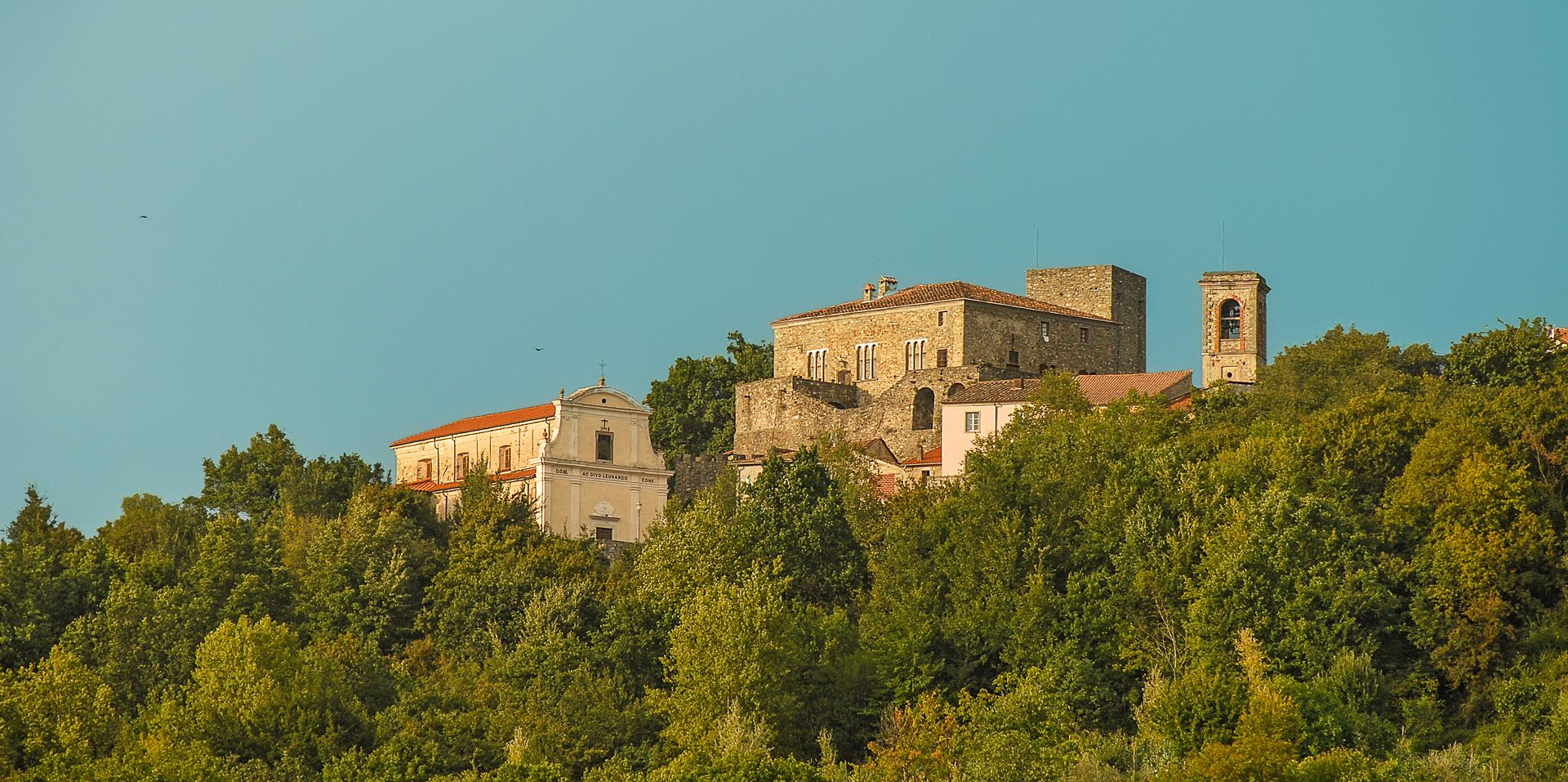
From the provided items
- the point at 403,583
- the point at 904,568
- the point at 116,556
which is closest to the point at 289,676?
the point at 403,583

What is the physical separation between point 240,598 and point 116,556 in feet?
15.9

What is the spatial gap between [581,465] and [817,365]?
1659 centimetres

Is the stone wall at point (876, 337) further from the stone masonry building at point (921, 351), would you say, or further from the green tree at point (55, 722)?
the green tree at point (55, 722)

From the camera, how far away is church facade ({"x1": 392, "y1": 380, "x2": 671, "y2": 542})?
6888 centimetres

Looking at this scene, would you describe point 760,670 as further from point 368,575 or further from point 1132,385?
point 1132,385

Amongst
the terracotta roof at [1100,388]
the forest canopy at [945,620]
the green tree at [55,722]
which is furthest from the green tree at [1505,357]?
the green tree at [55,722]

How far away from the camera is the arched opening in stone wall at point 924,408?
7544 centimetres

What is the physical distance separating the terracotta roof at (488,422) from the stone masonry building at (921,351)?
830 centimetres

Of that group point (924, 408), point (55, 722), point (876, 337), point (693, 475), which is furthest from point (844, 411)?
point (55, 722)

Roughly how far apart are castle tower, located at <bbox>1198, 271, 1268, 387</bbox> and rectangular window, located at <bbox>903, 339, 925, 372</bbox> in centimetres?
998

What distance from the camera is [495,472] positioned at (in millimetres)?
72062

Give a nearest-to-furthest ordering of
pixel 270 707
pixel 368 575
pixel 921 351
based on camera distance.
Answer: pixel 270 707
pixel 368 575
pixel 921 351

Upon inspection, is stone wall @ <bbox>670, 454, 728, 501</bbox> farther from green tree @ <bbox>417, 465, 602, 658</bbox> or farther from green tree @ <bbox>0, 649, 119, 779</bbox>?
green tree @ <bbox>0, 649, 119, 779</bbox>

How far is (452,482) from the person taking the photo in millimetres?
73500
